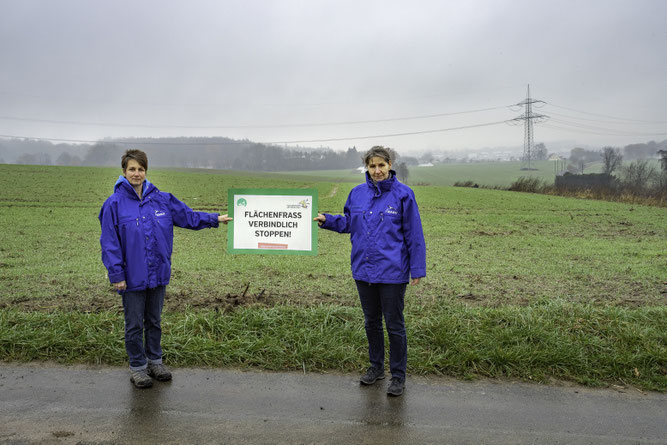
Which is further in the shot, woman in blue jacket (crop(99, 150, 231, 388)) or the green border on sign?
the green border on sign

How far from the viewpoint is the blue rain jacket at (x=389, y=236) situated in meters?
4.43

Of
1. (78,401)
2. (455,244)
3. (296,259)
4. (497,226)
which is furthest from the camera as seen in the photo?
(497,226)

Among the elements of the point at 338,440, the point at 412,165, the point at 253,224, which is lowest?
the point at 338,440

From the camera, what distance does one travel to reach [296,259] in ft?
38.6

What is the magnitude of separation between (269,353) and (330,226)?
5.00 ft

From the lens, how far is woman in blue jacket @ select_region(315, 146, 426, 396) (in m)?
4.44

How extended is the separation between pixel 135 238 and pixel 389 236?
2.34 meters

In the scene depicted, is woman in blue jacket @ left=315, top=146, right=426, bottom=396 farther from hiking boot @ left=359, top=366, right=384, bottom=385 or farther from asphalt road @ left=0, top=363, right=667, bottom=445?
asphalt road @ left=0, top=363, right=667, bottom=445

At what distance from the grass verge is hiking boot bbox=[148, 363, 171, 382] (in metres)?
0.30

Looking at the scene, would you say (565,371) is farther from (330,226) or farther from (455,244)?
(455,244)

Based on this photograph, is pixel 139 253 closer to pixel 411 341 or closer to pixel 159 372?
pixel 159 372

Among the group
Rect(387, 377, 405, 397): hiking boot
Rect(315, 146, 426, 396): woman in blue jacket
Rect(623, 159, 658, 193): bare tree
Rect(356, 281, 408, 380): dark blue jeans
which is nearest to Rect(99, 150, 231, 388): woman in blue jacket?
Rect(315, 146, 426, 396): woman in blue jacket

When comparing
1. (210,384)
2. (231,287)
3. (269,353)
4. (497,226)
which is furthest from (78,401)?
(497,226)

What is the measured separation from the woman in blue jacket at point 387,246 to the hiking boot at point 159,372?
190cm
